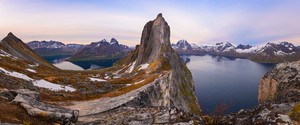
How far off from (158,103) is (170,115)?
2928 cm

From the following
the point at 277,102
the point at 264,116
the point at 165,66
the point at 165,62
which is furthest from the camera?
the point at 165,62

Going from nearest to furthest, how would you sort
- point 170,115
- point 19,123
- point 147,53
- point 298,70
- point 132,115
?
point 19,123 < point 170,115 < point 132,115 < point 298,70 < point 147,53

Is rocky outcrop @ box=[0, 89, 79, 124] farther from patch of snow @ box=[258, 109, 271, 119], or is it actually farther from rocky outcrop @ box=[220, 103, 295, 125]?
patch of snow @ box=[258, 109, 271, 119]

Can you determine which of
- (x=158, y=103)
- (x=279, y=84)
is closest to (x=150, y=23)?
(x=158, y=103)

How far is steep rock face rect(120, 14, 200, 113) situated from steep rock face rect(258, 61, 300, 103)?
20785 millimetres

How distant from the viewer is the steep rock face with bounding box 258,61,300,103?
29697 millimetres

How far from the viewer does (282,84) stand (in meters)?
33.3

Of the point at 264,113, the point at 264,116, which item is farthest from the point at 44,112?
the point at 264,113

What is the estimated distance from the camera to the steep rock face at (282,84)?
2970cm

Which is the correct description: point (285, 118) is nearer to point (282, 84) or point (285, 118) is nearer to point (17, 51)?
point (282, 84)

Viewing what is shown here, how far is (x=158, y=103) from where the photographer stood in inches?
2004

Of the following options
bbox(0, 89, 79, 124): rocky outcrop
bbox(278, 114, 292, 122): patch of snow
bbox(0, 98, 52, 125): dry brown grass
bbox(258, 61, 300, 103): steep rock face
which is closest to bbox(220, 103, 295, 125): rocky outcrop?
bbox(278, 114, 292, 122): patch of snow

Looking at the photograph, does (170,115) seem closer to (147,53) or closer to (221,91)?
(147,53)

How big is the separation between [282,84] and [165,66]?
2513 inches
